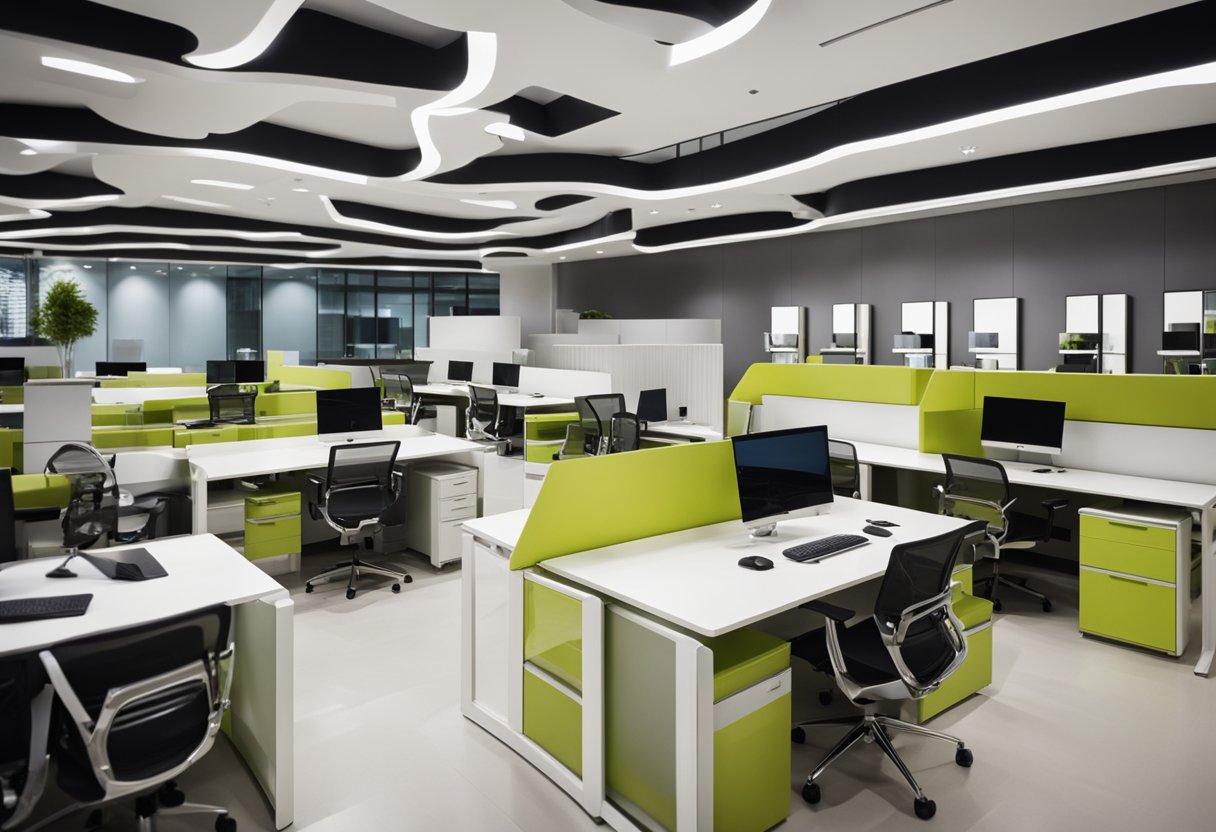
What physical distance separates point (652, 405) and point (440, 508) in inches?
118

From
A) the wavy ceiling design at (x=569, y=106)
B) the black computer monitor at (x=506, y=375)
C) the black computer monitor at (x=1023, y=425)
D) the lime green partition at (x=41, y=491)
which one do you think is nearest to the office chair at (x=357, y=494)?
the lime green partition at (x=41, y=491)

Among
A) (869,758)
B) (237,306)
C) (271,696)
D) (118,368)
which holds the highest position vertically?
(237,306)

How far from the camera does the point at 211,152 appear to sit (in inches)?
277

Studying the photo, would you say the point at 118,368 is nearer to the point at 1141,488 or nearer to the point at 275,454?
the point at 275,454

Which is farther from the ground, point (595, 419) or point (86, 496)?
point (595, 419)

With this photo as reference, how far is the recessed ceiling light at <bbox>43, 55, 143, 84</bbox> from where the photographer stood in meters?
4.96

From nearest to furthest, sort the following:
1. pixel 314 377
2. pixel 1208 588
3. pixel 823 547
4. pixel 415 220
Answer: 1. pixel 823 547
2. pixel 1208 588
3. pixel 314 377
4. pixel 415 220

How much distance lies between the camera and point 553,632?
9.16 ft

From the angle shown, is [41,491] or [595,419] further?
[595,419]

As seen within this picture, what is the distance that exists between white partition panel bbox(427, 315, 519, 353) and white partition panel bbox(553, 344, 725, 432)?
3.81 meters

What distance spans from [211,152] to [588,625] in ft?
21.8

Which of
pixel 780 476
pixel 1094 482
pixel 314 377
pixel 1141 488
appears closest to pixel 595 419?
pixel 780 476

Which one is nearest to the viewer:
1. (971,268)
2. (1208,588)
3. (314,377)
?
(1208,588)

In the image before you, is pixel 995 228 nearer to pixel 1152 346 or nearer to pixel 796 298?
pixel 1152 346
